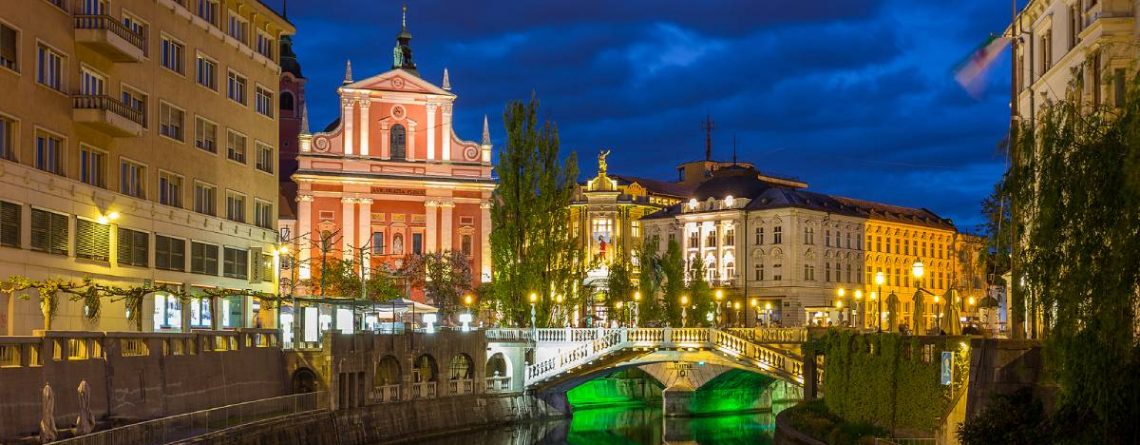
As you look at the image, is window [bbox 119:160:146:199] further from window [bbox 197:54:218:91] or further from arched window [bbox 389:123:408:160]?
arched window [bbox 389:123:408:160]

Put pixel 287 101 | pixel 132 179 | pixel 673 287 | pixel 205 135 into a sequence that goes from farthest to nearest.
→ 1. pixel 287 101
2. pixel 673 287
3. pixel 205 135
4. pixel 132 179

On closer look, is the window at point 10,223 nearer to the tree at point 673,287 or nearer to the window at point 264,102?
the window at point 264,102

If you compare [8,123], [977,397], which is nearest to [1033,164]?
[977,397]

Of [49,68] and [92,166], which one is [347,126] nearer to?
[92,166]

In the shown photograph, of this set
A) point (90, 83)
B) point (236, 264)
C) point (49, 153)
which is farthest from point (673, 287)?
point (49, 153)

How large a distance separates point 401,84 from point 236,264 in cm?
3977

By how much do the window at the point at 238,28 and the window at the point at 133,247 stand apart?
12996mm

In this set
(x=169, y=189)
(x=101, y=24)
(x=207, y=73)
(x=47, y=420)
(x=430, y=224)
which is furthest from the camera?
(x=430, y=224)

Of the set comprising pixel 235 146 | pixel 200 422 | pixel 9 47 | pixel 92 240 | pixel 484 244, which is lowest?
pixel 200 422

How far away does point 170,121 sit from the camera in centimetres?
6353

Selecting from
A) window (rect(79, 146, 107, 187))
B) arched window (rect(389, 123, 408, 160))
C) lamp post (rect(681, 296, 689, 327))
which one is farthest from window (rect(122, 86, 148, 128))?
arched window (rect(389, 123, 408, 160))

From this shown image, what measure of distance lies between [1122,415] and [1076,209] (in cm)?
431

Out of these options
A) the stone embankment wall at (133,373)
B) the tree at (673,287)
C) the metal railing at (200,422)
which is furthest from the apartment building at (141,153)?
the tree at (673,287)

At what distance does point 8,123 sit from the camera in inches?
1956
